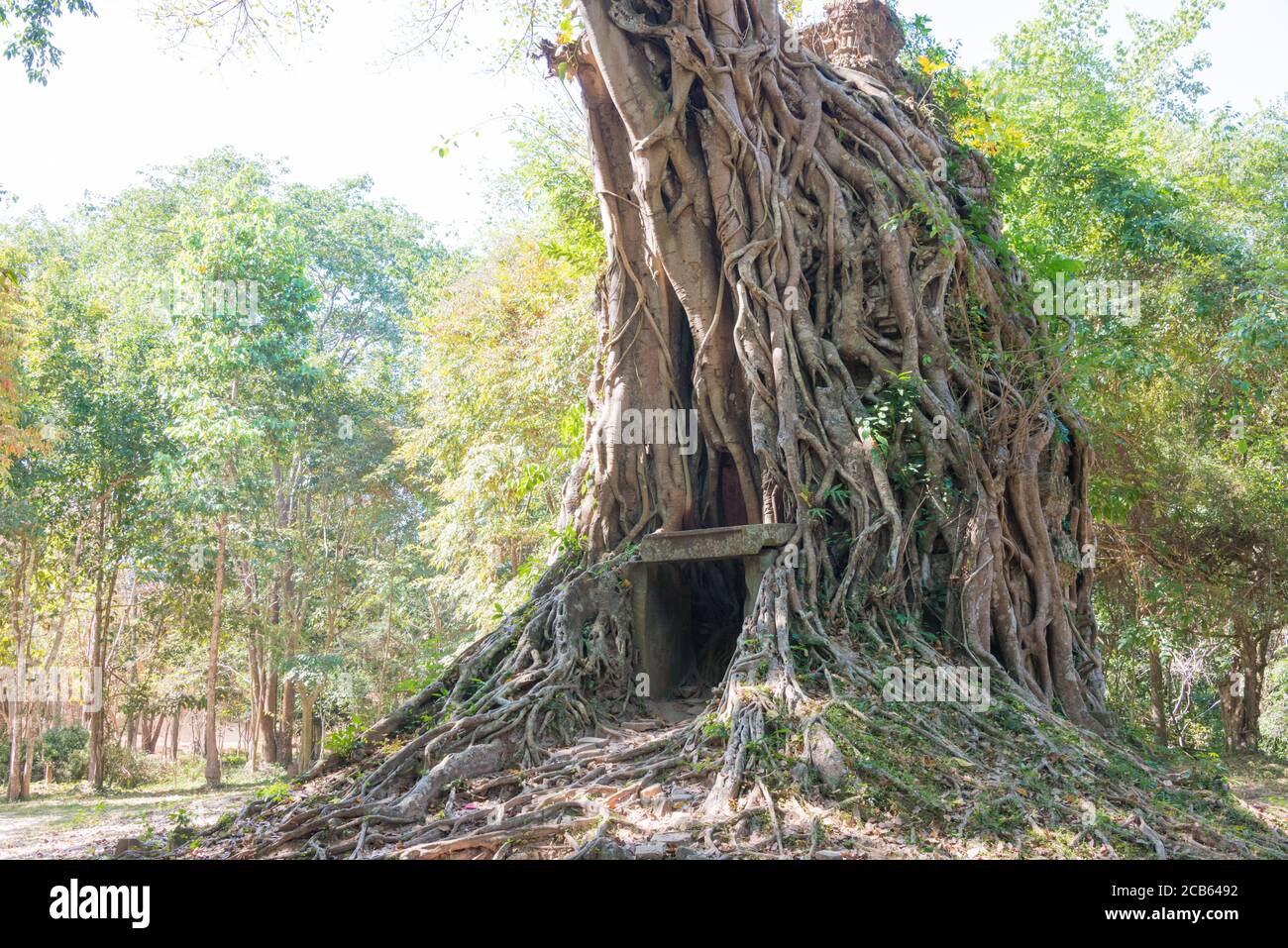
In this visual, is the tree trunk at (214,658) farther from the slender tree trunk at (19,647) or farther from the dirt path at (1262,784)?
the dirt path at (1262,784)

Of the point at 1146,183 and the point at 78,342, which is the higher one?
the point at 1146,183

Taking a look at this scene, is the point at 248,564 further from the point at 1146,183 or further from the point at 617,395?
the point at 1146,183

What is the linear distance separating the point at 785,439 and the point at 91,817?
7536 millimetres

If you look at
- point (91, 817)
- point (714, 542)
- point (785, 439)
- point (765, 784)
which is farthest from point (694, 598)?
point (91, 817)

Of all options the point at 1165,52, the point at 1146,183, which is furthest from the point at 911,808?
the point at 1165,52

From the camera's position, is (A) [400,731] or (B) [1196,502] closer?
(A) [400,731]

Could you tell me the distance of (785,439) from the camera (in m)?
5.60

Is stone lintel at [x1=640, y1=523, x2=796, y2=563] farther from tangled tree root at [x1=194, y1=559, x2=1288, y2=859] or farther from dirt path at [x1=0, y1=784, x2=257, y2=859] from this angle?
dirt path at [x1=0, y1=784, x2=257, y2=859]

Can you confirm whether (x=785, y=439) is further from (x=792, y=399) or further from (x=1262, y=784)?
(x=1262, y=784)

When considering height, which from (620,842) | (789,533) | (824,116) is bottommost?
(620,842)

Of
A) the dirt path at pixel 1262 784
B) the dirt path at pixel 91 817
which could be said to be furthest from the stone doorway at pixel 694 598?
the dirt path at pixel 1262 784

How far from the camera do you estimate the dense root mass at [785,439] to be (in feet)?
15.8

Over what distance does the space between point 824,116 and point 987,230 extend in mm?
1453

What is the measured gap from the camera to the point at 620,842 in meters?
3.58
